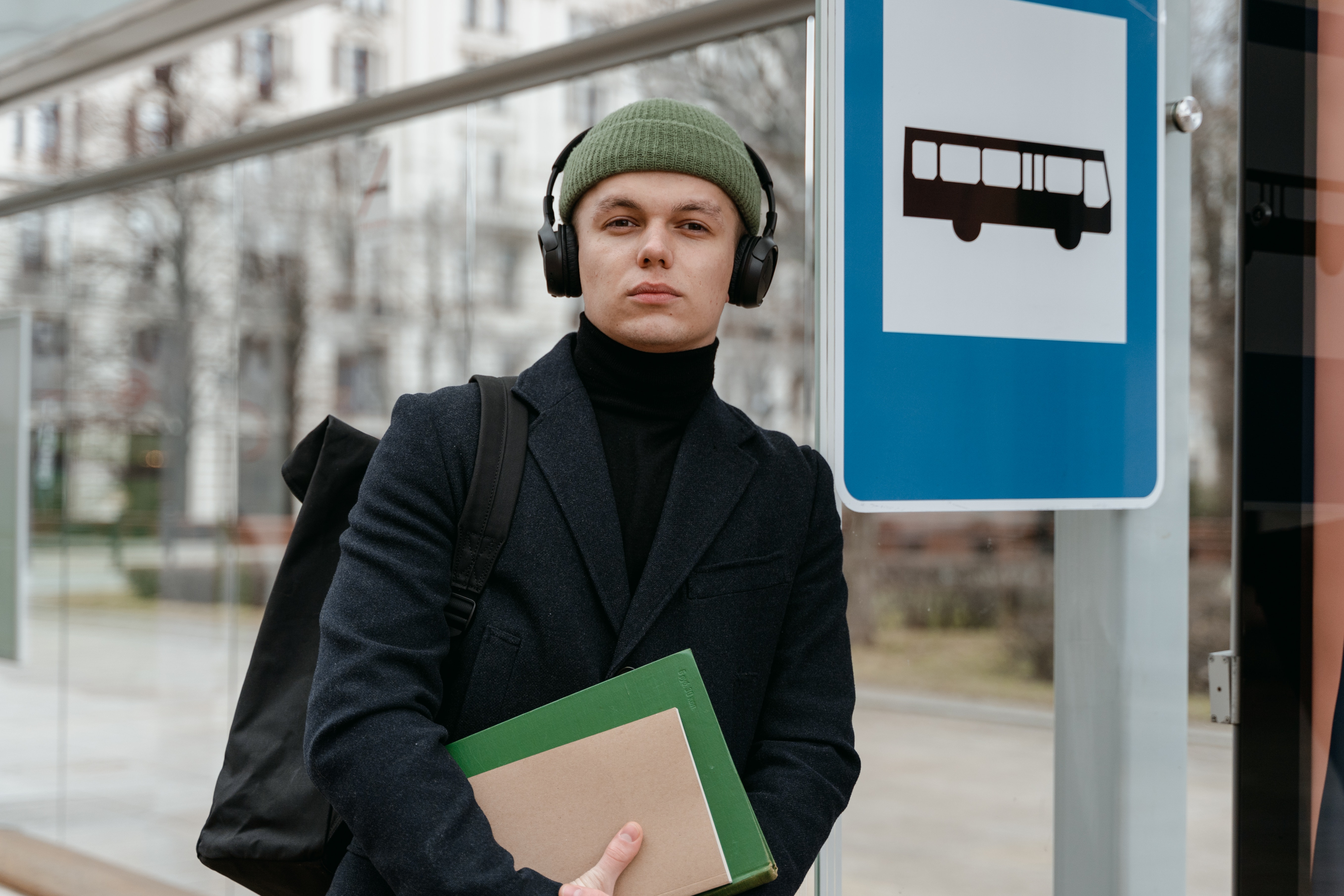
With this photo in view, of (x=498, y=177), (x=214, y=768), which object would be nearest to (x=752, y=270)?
(x=214, y=768)

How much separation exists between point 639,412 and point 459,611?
0.33 metres

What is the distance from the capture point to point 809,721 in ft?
5.06

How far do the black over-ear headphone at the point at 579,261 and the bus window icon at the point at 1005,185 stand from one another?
0.92 ft

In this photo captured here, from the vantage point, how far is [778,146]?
9.79 meters

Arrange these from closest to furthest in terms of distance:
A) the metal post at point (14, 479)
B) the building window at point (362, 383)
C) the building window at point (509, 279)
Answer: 1. the metal post at point (14, 479)
2. the building window at point (509, 279)
3. the building window at point (362, 383)

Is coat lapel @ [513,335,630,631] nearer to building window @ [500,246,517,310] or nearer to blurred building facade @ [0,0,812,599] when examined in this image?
blurred building facade @ [0,0,812,599]

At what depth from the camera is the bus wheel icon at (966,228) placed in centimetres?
181

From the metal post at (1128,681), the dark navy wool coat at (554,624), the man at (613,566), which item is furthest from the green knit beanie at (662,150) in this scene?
the metal post at (1128,681)

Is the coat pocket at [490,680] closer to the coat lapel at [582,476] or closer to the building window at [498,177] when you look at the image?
the coat lapel at [582,476]

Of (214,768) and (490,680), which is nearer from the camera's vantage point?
(490,680)

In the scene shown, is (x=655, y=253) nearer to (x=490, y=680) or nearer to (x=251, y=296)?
(x=490, y=680)

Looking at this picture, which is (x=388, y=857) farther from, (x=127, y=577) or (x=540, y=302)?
(x=540, y=302)

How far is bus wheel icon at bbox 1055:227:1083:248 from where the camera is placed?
1899 mm

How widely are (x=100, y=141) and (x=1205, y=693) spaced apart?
1379cm
